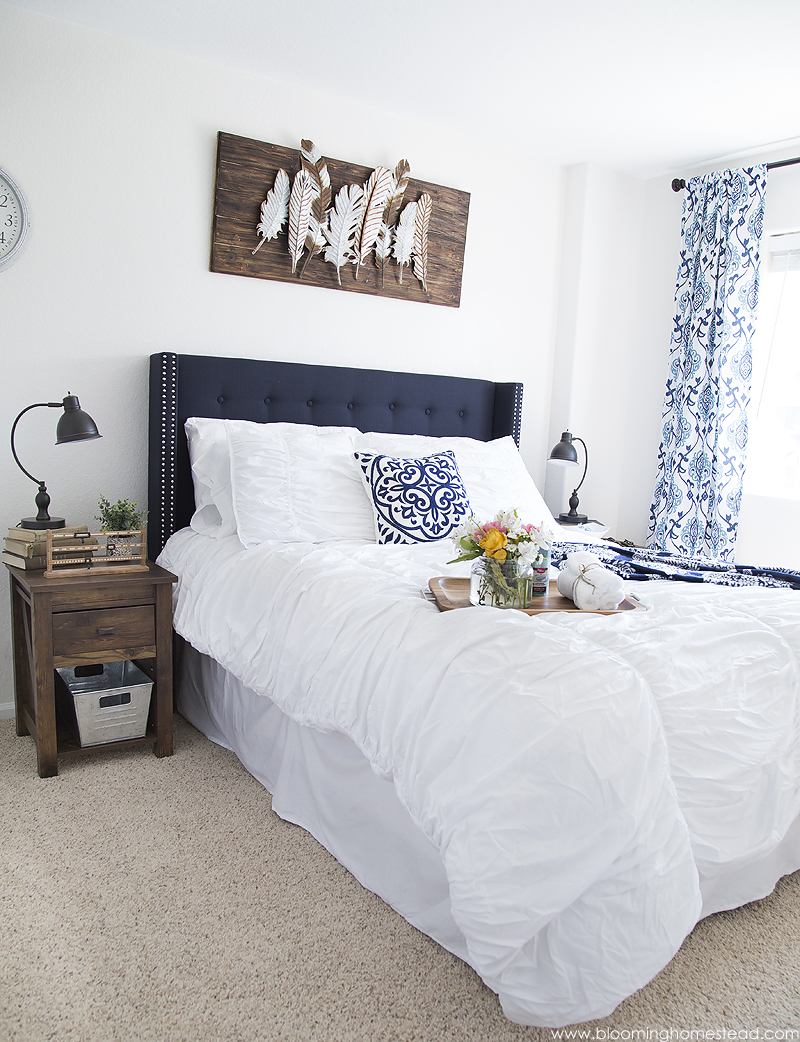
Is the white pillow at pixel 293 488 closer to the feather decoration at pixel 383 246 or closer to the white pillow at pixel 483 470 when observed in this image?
the white pillow at pixel 483 470

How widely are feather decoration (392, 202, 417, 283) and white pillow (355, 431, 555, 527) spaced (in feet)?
2.72

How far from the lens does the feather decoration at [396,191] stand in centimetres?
329

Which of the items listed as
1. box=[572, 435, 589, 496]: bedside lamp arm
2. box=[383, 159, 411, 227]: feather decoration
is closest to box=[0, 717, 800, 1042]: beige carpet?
box=[572, 435, 589, 496]: bedside lamp arm

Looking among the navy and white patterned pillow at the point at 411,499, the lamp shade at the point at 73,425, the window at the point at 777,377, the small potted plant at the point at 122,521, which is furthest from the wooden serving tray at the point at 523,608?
the window at the point at 777,377

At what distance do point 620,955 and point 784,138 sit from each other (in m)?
3.58

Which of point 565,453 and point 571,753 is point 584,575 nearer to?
point 571,753

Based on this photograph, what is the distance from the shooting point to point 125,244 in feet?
9.12

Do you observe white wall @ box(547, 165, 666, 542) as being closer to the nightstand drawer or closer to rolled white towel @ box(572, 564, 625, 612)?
rolled white towel @ box(572, 564, 625, 612)

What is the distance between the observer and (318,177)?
3078 mm

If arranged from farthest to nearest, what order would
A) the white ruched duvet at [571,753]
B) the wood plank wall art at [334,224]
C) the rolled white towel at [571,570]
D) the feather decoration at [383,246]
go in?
the feather decoration at [383,246] → the wood plank wall art at [334,224] → the rolled white towel at [571,570] → the white ruched duvet at [571,753]

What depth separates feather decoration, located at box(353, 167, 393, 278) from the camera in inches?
126

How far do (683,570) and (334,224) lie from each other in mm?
2019

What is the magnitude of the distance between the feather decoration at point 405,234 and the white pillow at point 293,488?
1040 mm

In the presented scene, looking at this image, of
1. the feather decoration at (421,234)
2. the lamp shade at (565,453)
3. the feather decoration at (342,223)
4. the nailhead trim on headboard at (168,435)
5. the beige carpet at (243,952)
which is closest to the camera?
the beige carpet at (243,952)
